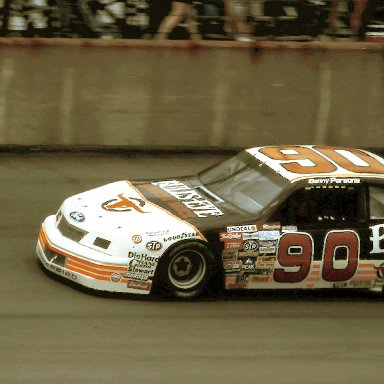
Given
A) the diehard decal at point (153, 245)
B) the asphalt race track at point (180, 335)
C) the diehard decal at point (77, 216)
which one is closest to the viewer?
the asphalt race track at point (180, 335)

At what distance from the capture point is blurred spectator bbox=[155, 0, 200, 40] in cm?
1552

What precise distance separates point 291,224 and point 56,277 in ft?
7.11

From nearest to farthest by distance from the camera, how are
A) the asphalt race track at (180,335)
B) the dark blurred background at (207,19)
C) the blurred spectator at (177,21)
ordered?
the asphalt race track at (180,335) → the dark blurred background at (207,19) → the blurred spectator at (177,21)

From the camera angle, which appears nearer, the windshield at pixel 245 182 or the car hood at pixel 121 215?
the car hood at pixel 121 215

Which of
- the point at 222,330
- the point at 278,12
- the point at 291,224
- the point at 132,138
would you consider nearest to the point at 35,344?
the point at 222,330

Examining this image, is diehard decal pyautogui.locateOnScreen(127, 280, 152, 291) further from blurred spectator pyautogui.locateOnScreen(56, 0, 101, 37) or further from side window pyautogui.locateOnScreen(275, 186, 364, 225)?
blurred spectator pyautogui.locateOnScreen(56, 0, 101, 37)

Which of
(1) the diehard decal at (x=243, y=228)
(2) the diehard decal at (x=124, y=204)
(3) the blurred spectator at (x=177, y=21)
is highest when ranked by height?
(3) the blurred spectator at (x=177, y=21)

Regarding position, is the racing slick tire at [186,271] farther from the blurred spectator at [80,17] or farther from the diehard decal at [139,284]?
the blurred spectator at [80,17]

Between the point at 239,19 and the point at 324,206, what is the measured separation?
6.17 meters

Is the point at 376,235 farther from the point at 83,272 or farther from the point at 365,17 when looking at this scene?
the point at 365,17

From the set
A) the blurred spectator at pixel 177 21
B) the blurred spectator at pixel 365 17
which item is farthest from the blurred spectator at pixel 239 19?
the blurred spectator at pixel 365 17

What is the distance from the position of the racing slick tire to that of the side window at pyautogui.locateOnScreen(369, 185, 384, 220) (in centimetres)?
158

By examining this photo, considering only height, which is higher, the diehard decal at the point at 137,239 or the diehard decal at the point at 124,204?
the diehard decal at the point at 124,204

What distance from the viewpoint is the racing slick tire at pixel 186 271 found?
9.62 metres
